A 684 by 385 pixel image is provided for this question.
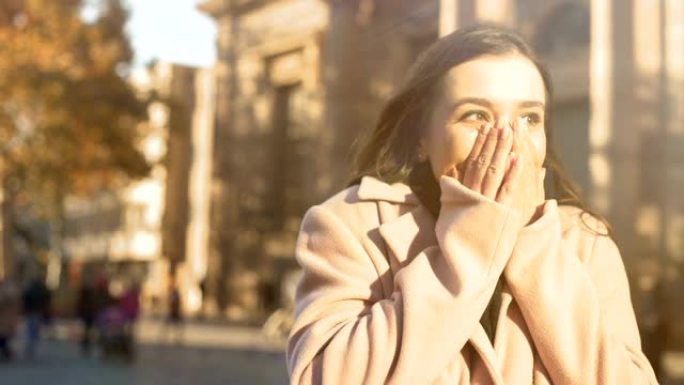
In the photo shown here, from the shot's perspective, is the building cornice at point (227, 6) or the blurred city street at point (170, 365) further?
the building cornice at point (227, 6)

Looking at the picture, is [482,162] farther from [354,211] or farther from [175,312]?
[175,312]

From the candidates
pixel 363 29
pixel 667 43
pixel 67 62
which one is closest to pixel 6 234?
pixel 67 62

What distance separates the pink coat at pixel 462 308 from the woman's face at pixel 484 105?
2.9 inches

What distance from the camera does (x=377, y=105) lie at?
3.31 metres

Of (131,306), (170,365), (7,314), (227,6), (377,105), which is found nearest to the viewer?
(377,105)

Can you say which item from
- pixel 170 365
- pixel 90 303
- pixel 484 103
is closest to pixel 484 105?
pixel 484 103

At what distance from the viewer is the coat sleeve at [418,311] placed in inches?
58.2

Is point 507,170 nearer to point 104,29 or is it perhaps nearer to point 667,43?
point 667,43

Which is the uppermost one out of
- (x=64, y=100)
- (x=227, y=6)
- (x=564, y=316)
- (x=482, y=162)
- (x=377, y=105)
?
(x=227, y=6)

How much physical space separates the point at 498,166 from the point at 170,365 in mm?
15918

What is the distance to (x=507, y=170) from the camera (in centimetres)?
150

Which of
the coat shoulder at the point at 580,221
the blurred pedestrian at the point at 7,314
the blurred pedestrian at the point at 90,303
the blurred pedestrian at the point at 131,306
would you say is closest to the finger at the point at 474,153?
the coat shoulder at the point at 580,221

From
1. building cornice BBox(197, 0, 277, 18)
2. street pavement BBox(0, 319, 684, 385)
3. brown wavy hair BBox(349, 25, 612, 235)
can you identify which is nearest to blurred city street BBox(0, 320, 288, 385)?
street pavement BBox(0, 319, 684, 385)

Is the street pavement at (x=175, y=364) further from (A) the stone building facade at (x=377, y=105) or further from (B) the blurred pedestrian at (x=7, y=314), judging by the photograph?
(A) the stone building facade at (x=377, y=105)
